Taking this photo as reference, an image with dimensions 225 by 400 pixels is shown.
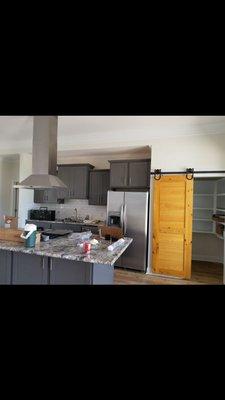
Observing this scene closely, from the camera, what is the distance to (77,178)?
4.90 m

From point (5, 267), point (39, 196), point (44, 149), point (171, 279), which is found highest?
point (44, 149)

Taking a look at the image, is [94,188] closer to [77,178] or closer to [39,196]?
[77,178]

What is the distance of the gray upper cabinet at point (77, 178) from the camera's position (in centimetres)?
483

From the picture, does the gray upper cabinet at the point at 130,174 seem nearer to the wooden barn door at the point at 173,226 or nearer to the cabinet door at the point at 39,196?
the wooden barn door at the point at 173,226

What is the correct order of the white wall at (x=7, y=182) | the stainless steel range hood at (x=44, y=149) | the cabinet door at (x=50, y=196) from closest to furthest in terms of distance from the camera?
the stainless steel range hood at (x=44, y=149), the cabinet door at (x=50, y=196), the white wall at (x=7, y=182)

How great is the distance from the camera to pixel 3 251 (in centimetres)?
235

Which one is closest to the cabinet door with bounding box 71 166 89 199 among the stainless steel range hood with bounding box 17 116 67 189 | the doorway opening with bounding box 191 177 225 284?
the stainless steel range hood with bounding box 17 116 67 189

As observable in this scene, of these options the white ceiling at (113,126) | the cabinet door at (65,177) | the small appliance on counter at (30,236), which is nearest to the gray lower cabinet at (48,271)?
the small appliance on counter at (30,236)

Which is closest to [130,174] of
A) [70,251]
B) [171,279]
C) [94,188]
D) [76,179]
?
[94,188]

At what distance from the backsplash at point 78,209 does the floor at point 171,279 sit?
4.95 feet

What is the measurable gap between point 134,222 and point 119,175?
1.08 meters

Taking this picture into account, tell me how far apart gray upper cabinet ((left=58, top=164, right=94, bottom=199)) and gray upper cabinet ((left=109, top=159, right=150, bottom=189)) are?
73cm

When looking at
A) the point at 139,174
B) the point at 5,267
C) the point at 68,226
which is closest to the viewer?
the point at 5,267
